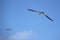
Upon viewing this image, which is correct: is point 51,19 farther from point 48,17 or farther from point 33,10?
point 33,10

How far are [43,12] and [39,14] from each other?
7cm

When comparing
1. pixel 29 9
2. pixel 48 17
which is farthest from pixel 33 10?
pixel 48 17

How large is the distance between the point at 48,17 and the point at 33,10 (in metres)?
0.27

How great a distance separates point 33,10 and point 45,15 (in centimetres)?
21

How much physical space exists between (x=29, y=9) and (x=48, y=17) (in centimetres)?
33

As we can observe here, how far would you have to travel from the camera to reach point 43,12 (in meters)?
3.01

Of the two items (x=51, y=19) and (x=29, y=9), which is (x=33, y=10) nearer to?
(x=29, y=9)

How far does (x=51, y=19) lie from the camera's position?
3115 millimetres

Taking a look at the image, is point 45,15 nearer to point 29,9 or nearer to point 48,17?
point 48,17

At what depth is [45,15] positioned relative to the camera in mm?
3037

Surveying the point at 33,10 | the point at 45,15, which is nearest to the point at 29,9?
the point at 33,10

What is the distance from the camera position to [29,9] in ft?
9.90

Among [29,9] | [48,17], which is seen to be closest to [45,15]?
[48,17]

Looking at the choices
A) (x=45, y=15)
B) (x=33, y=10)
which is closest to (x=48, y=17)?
(x=45, y=15)
